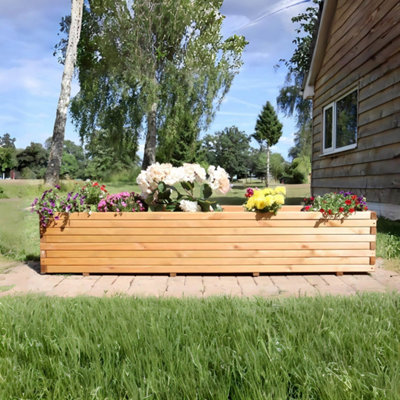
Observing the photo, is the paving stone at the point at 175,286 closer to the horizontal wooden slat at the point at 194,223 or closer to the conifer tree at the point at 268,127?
the horizontal wooden slat at the point at 194,223

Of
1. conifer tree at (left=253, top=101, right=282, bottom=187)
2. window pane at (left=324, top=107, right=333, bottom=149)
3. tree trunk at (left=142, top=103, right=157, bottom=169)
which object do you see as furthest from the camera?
conifer tree at (left=253, top=101, right=282, bottom=187)

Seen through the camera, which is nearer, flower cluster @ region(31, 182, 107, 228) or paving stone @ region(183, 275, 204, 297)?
paving stone @ region(183, 275, 204, 297)

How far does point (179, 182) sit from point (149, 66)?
1605cm

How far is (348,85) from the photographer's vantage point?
8211mm

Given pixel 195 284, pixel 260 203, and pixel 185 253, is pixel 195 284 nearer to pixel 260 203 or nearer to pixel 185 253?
pixel 185 253

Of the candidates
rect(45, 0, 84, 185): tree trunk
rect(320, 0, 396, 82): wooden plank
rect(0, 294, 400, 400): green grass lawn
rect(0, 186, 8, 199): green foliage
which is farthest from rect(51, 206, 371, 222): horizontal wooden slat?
rect(45, 0, 84, 185): tree trunk

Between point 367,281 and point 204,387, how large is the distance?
2596 mm

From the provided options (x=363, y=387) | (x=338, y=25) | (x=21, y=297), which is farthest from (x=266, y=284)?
(x=338, y=25)

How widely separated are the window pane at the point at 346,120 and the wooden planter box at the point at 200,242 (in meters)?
4.91

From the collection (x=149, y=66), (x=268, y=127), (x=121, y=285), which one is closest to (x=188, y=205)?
(x=121, y=285)

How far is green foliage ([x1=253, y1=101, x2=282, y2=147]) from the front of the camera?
102ft

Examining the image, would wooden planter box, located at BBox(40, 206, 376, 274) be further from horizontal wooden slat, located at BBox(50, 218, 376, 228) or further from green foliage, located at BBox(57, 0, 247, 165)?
green foliage, located at BBox(57, 0, 247, 165)

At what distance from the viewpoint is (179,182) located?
396 cm

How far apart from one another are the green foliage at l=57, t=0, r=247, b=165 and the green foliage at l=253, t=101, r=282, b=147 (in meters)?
11.4
